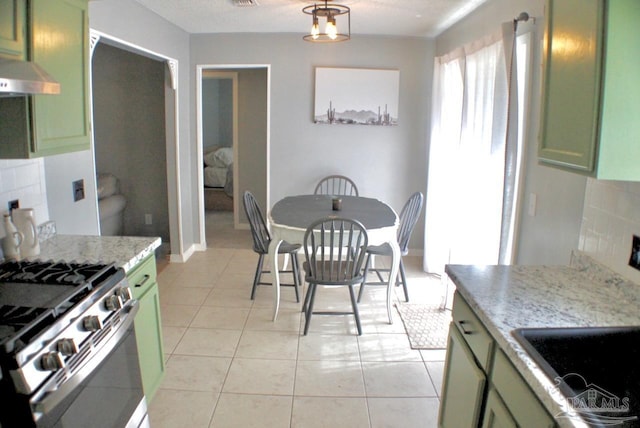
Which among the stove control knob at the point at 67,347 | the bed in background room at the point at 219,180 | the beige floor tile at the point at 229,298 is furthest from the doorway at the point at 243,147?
the stove control knob at the point at 67,347

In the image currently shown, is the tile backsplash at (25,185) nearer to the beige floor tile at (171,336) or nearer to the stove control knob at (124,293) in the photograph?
the stove control knob at (124,293)

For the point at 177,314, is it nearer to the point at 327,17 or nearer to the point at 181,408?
the point at 181,408

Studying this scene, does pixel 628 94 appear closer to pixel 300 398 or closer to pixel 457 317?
pixel 457 317

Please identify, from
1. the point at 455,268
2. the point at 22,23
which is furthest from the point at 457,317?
the point at 22,23

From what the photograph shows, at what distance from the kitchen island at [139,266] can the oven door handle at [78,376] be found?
0.85ft

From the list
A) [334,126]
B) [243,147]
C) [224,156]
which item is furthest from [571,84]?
[224,156]

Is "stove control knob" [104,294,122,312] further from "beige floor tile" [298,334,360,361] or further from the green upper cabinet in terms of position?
"beige floor tile" [298,334,360,361]

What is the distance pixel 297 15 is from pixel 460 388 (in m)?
3.25

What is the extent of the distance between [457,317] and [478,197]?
152cm

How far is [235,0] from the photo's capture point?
10.9ft

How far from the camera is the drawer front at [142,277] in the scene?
6.66ft

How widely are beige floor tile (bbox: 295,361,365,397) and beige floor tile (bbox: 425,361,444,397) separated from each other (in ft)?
1.39

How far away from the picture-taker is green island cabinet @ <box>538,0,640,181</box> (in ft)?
4.30

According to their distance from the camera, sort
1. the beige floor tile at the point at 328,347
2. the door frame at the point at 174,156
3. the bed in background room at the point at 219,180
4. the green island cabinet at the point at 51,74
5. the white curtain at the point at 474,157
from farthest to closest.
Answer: the bed in background room at the point at 219,180
the door frame at the point at 174,156
the beige floor tile at the point at 328,347
the white curtain at the point at 474,157
the green island cabinet at the point at 51,74
